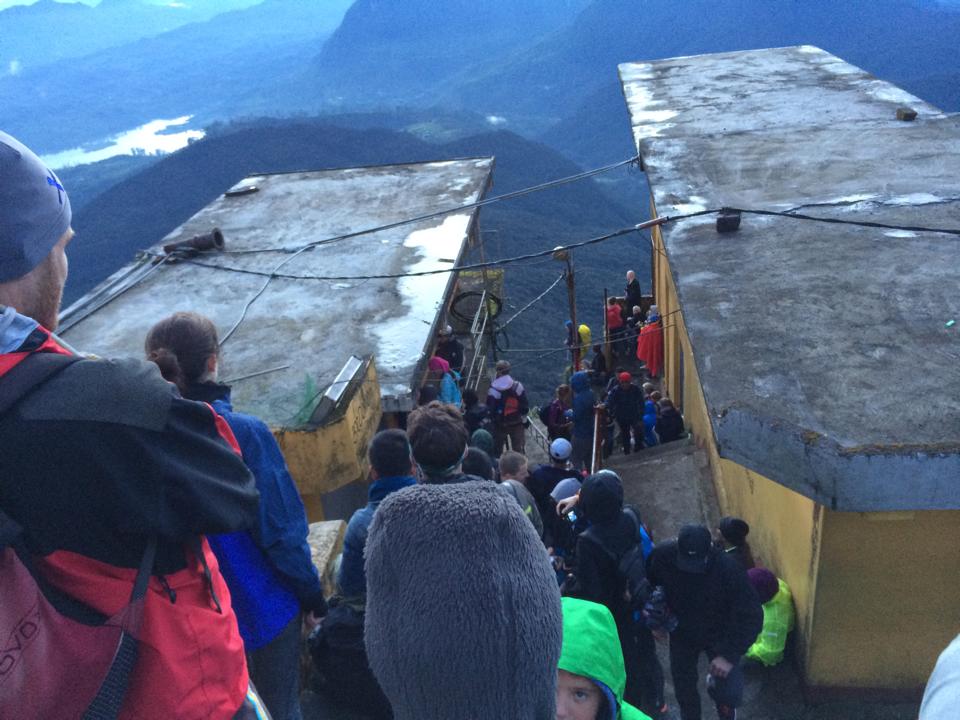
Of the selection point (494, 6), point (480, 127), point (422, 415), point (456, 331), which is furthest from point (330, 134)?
point (494, 6)

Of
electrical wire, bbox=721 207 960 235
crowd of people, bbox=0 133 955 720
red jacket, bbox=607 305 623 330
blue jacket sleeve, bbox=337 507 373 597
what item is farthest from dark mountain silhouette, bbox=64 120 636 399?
crowd of people, bbox=0 133 955 720

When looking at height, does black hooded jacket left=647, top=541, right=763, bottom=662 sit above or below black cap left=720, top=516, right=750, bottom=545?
above

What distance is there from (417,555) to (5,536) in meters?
0.79

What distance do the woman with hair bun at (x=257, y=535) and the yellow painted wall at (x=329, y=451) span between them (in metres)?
2.82

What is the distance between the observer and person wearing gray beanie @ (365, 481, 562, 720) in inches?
51.0

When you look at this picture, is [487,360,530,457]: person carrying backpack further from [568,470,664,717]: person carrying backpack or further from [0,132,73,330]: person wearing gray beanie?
Result: [0,132,73,330]: person wearing gray beanie

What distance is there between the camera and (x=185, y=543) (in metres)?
1.70

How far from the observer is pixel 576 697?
2174mm

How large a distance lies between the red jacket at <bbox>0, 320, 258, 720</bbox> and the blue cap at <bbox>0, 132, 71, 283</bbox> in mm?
170

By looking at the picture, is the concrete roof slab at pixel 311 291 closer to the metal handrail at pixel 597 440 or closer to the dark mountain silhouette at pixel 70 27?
the metal handrail at pixel 597 440

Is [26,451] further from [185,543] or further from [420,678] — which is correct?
[420,678]

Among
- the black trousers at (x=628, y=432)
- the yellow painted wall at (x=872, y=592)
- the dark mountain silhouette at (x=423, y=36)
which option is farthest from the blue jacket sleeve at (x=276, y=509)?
the dark mountain silhouette at (x=423, y=36)

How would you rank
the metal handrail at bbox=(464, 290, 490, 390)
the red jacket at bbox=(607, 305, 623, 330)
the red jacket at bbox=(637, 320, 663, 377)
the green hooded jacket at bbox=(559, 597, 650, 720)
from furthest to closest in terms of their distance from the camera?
the red jacket at bbox=(607, 305, 623, 330) → the red jacket at bbox=(637, 320, 663, 377) → the metal handrail at bbox=(464, 290, 490, 390) → the green hooded jacket at bbox=(559, 597, 650, 720)

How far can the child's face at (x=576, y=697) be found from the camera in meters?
2.16
